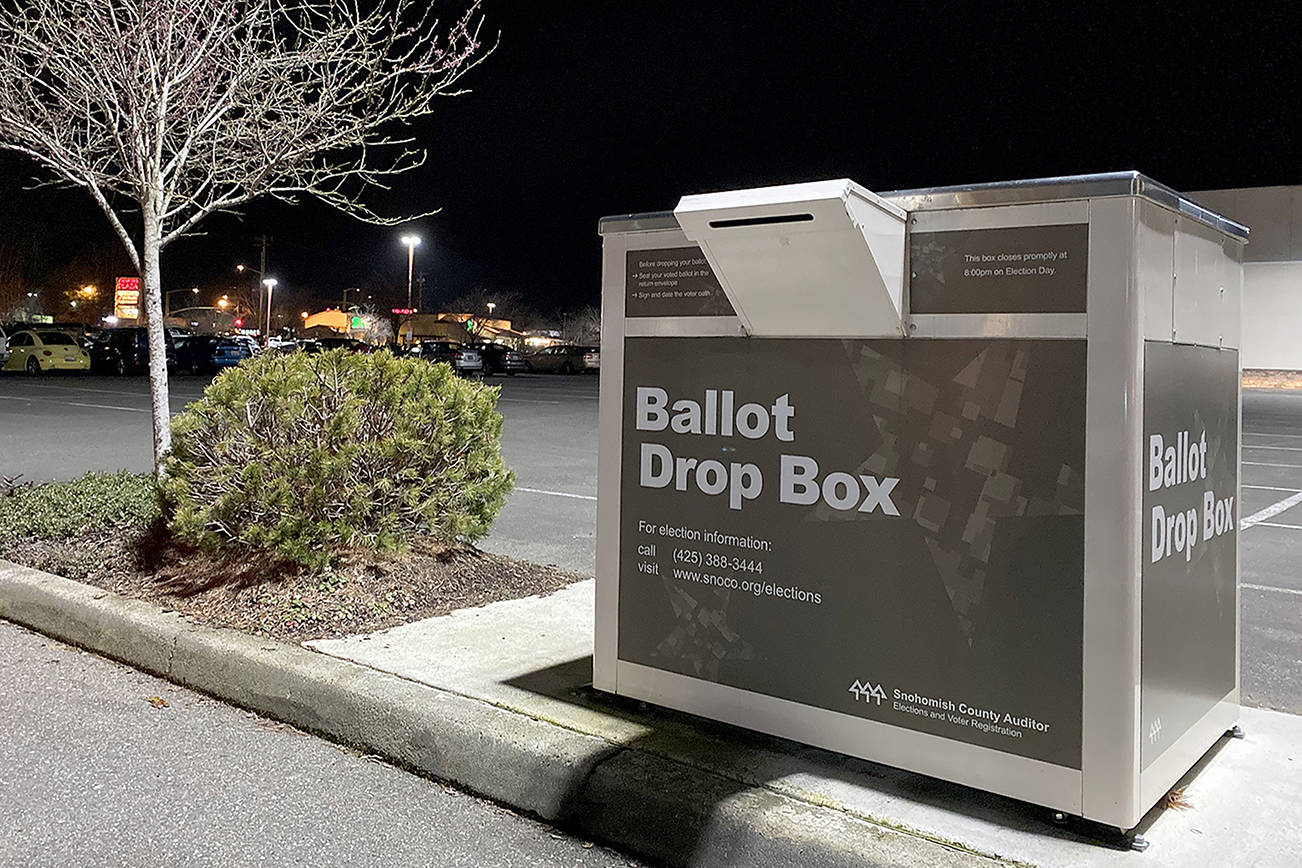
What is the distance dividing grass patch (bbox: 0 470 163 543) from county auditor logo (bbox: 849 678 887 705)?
488cm

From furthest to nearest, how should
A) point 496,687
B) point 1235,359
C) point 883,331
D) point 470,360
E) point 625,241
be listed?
point 470,360 < point 496,687 < point 625,241 < point 1235,359 < point 883,331

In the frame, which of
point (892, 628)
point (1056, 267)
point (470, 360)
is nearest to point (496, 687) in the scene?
point (892, 628)

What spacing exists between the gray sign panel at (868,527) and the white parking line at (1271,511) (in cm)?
781

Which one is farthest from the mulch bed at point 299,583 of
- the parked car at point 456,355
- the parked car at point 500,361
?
the parked car at point 500,361

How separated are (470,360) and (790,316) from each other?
144 feet

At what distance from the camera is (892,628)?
3531 millimetres

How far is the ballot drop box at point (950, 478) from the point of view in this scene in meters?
3.16

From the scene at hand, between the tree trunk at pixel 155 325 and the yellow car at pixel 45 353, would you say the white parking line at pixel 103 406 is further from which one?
the yellow car at pixel 45 353

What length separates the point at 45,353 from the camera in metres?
39.0

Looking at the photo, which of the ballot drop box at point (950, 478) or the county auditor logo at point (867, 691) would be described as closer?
the ballot drop box at point (950, 478)

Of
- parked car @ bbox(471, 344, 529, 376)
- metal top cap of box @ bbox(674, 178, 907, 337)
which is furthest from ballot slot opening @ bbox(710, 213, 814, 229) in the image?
parked car @ bbox(471, 344, 529, 376)

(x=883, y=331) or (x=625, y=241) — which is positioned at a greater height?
(x=625, y=241)

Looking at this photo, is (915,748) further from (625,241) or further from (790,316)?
(625,241)

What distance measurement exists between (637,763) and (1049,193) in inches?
86.6
